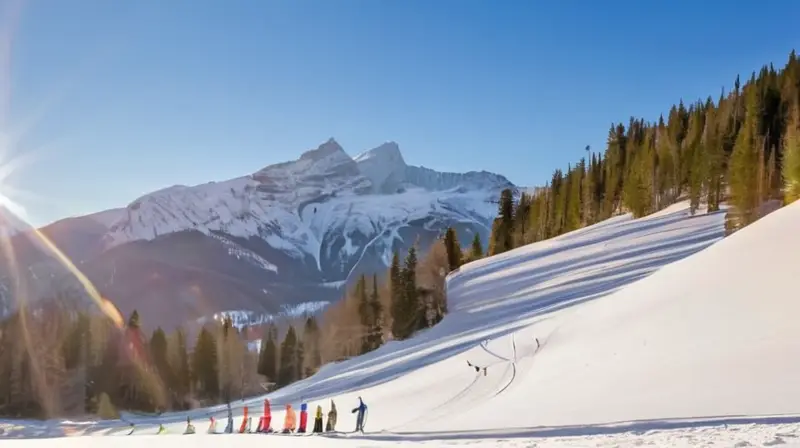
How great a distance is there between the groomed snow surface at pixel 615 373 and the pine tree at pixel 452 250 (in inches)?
1558

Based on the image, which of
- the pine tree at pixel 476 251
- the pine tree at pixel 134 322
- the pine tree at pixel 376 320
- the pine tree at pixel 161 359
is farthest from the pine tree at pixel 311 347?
the pine tree at pixel 476 251

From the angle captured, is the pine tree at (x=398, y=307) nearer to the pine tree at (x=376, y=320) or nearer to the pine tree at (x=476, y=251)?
the pine tree at (x=376, y=320)

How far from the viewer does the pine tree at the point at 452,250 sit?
8518 cm

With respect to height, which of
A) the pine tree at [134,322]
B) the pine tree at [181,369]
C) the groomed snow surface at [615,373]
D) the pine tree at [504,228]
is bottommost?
the pine tree at [181,369]

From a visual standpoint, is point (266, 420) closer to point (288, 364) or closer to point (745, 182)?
point (745, 182)

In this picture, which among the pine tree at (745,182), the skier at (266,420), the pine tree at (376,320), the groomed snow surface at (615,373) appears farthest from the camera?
the pine tree at (376,320)

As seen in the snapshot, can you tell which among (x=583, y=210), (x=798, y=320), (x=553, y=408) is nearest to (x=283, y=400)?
(x=553, y=408)

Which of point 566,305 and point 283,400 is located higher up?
point 566,305

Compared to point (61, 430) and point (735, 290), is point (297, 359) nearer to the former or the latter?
point (61, 430)

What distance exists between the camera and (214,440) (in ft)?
37.0

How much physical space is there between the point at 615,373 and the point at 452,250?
226 feet

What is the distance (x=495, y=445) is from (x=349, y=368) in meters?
39.9

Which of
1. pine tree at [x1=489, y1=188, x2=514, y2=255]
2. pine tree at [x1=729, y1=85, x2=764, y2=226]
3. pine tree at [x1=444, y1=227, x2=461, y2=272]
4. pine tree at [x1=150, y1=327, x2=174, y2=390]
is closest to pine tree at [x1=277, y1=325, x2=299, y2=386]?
pine tree at [x1=150, y1=327, x2=174, y2=390]

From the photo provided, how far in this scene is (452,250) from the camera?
3388 inches
